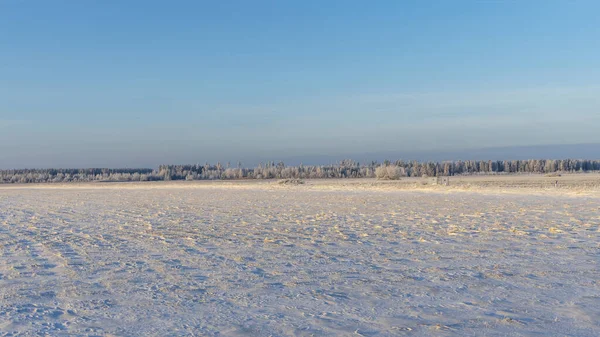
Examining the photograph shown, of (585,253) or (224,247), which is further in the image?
(224,247)

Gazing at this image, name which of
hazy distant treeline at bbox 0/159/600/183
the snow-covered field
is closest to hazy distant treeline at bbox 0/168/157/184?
hazy distant treeline at bbox 0/159/600/183

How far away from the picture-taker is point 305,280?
21.9 ft

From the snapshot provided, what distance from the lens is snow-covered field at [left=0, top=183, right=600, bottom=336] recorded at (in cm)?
488

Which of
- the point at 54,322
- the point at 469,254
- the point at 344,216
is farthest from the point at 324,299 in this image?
the point at 344,216

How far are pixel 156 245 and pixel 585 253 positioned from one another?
265 inches

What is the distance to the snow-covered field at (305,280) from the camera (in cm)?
488

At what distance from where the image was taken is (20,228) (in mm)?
12922

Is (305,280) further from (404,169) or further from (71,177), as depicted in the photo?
(71,177)

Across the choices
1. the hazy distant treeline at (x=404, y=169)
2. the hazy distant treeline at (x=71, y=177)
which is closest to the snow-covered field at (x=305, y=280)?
the hazy distant treeline at (x=404, y=169)

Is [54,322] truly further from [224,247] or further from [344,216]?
[344,216]

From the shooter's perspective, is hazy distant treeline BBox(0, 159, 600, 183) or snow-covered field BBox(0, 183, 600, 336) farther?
hazy distant treeline BBox(0, 159, 600, 183)

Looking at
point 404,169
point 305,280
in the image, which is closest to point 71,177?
point 404,169

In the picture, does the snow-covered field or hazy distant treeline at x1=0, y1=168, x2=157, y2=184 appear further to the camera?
hazy distant treeline at x1=0, y1=168, x2=157, y2=184

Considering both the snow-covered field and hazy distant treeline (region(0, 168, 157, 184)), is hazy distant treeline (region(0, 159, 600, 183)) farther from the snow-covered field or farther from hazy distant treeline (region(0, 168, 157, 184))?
the snow-covered field
